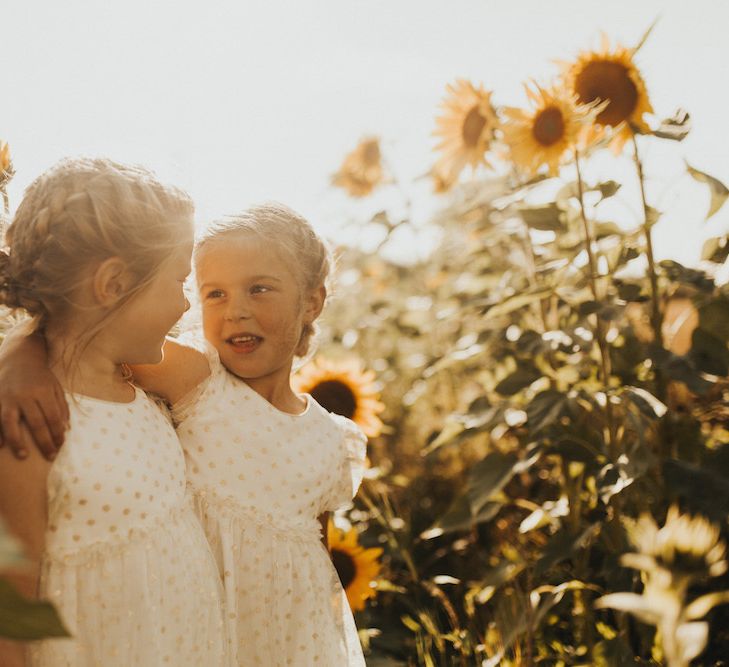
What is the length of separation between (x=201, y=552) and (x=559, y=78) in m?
1.48

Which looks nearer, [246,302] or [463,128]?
[246,302]

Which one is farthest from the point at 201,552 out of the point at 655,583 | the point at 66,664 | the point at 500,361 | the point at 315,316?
the point at 500,361

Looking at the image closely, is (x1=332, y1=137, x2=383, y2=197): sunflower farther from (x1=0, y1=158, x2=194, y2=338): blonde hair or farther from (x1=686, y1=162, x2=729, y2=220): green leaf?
(x1=0, y1=158, x2=194, y2=338): blonde hair

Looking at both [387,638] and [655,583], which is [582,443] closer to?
[387,638]

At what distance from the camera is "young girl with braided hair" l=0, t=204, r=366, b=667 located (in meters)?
1.52

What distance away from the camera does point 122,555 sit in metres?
1.27

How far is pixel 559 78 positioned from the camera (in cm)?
215

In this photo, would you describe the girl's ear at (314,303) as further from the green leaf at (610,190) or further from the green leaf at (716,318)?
the green leaf at (716,318)

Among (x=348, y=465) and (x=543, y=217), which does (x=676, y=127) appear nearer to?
(x=543, y=217)

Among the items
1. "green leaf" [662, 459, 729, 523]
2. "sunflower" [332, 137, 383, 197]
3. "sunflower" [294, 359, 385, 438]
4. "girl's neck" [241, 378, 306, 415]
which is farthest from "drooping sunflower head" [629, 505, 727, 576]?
"sunflower" [332, 137, 383, 197]

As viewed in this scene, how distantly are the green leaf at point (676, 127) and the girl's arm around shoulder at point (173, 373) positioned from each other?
1250 mm

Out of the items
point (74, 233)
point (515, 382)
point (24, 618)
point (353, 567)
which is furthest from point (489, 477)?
point (24, 618)

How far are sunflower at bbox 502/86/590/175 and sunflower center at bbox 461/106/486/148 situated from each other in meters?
0.38

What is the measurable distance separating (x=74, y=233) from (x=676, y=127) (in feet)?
4.79
